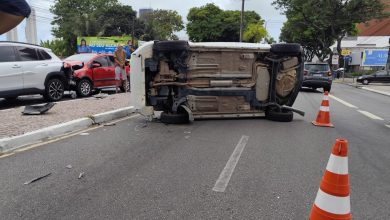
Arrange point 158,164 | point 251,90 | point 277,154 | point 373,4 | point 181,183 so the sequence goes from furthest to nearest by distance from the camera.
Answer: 1. point 373,4
2. point 251,90
3. point 277,154
4. point 158,164
5. point 181,183

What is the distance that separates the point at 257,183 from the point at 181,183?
3.11 feet

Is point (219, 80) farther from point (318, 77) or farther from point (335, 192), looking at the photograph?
point (318, 77)

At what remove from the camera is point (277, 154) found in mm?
5980

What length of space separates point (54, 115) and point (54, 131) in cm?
167

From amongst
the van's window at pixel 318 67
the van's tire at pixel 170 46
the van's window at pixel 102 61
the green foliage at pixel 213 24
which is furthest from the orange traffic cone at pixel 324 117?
the green foliage at pixel 213 24

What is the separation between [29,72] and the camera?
10641 millimetres

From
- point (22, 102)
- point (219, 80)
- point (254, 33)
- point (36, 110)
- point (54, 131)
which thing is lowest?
point (22, 102)

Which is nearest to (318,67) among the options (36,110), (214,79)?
(214,79)

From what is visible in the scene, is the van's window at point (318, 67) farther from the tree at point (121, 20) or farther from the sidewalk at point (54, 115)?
the tree at point (121, 20)

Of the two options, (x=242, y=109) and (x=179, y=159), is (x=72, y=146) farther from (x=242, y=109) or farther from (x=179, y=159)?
(x=242, y=109)

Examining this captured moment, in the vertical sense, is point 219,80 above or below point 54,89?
above

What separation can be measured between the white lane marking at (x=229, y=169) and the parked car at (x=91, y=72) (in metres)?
8.02

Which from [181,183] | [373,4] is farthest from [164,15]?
[181,183]

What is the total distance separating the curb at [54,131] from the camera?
236 inches
